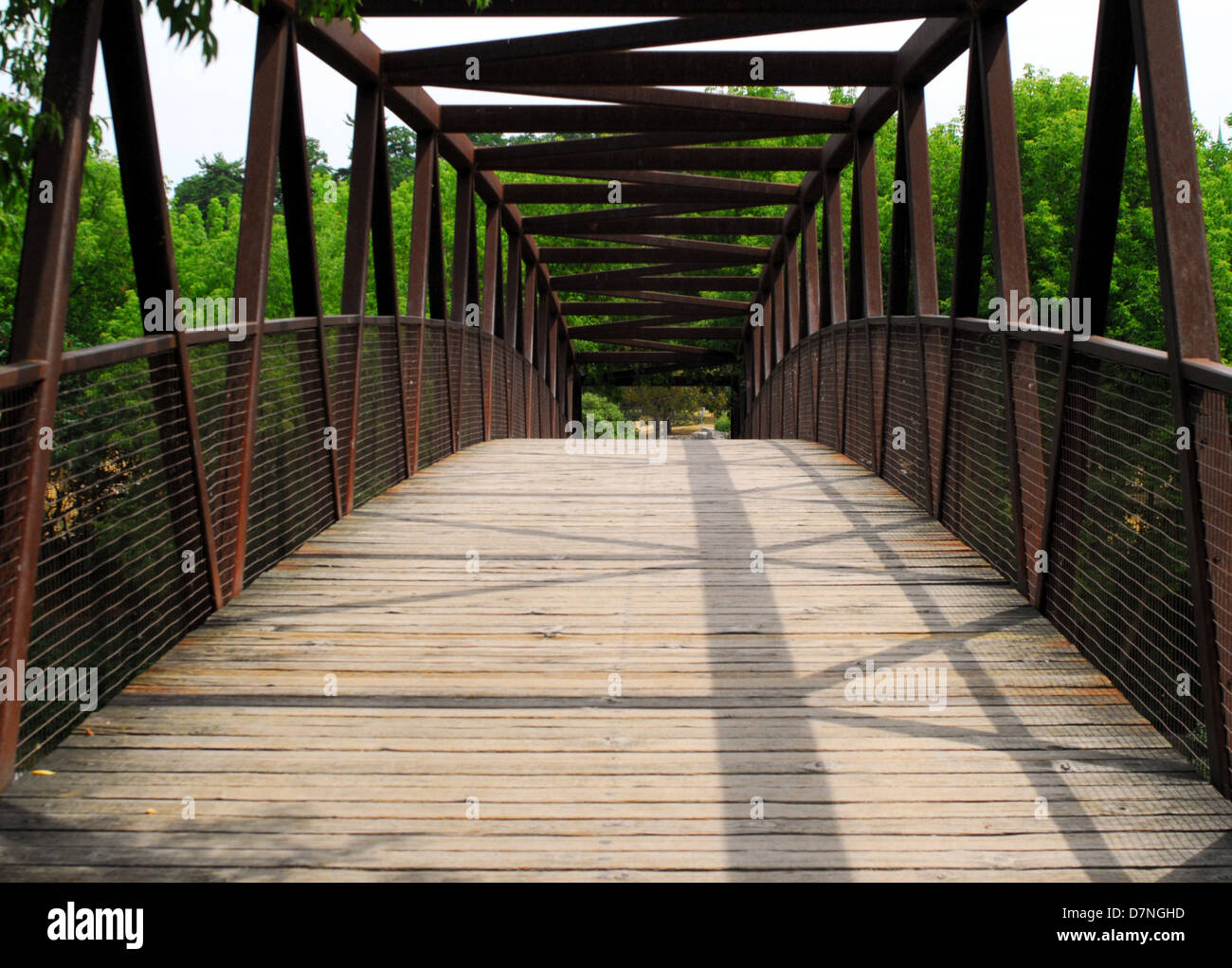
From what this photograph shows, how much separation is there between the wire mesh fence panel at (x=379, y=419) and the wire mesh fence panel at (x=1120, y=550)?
4546 mm

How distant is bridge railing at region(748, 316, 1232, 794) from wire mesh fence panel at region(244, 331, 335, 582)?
3.79 meters

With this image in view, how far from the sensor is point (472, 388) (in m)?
12.2

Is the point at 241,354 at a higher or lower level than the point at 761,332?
lower

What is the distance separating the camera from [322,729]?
394 centimetres

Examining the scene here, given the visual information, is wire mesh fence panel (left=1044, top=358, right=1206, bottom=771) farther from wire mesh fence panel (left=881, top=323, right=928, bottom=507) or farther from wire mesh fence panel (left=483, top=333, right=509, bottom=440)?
wire mesh fence panel (left=483, top=333, right=509, bottom=440)

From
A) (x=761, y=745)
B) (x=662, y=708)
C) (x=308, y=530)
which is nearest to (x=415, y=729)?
(x=662, y=708)

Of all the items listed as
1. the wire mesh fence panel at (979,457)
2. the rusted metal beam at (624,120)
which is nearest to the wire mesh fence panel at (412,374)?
the rusted metal beam at (624,120)

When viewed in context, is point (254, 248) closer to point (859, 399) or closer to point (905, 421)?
point (905, 421)

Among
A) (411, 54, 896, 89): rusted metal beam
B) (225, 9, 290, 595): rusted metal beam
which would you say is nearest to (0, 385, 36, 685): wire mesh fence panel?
(225, 9, 290, 595): rusted metal beam

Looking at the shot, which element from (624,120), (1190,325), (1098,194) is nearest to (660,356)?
(624,120)

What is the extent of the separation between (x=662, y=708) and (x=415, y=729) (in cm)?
89

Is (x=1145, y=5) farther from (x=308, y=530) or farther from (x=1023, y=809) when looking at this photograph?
(x=308, y=530)

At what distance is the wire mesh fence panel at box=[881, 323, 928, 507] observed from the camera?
760cm

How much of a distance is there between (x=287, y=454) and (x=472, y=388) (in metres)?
6.12
